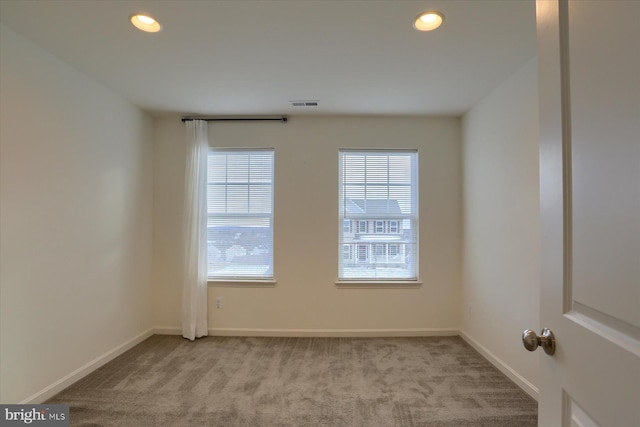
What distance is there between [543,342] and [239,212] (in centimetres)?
315

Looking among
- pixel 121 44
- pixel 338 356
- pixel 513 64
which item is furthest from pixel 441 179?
pixel 121 44

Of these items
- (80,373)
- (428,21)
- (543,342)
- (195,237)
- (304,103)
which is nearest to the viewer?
(543,342)

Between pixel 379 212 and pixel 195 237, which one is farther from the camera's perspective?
pixel 379 212

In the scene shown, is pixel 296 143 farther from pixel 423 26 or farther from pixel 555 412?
pixel 555 412

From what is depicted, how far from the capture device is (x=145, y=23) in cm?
182

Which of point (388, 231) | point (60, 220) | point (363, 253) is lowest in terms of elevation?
point (363, 253)

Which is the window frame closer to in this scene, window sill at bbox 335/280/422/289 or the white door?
window sill at bbox 335/280/422/289

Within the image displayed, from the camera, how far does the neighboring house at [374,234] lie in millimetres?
3451

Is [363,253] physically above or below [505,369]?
above

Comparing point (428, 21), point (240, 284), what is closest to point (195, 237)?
point (240, 284)

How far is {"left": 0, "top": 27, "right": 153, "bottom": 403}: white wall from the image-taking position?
6.24 ft

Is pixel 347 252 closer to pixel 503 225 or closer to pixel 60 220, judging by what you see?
pixel 503 225

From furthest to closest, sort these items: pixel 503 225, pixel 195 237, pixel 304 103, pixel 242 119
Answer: pixel 242 119 < pixel 195 237 < pixel 304 103 < pixel 503 225

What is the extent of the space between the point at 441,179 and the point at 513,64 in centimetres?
137
